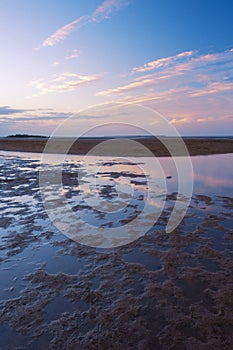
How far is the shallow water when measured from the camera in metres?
4.08

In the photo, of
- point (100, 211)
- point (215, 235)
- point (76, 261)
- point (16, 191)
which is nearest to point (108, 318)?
point (76, 261)

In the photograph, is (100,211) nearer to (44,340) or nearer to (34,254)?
(34,254)

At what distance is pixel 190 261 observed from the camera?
6504 millimetres

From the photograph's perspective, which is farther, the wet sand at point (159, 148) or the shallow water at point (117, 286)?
the wet sand at point (159, 148)

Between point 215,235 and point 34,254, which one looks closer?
point 34,254

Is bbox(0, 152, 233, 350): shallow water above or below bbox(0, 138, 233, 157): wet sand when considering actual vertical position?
below

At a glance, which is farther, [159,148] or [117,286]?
[159,148]

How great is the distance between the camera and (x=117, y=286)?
5430mm

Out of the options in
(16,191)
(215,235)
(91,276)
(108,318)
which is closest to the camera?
(108,318)

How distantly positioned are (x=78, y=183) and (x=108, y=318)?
12763mm

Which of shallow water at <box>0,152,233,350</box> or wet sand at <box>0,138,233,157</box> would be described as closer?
shallow water at <box>0,152,233,350</box>

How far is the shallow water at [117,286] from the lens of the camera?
4078 mm

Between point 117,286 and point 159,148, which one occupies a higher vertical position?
point 159,148

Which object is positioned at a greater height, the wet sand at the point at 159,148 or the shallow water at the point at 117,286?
the wet sand at the point at 159,148
